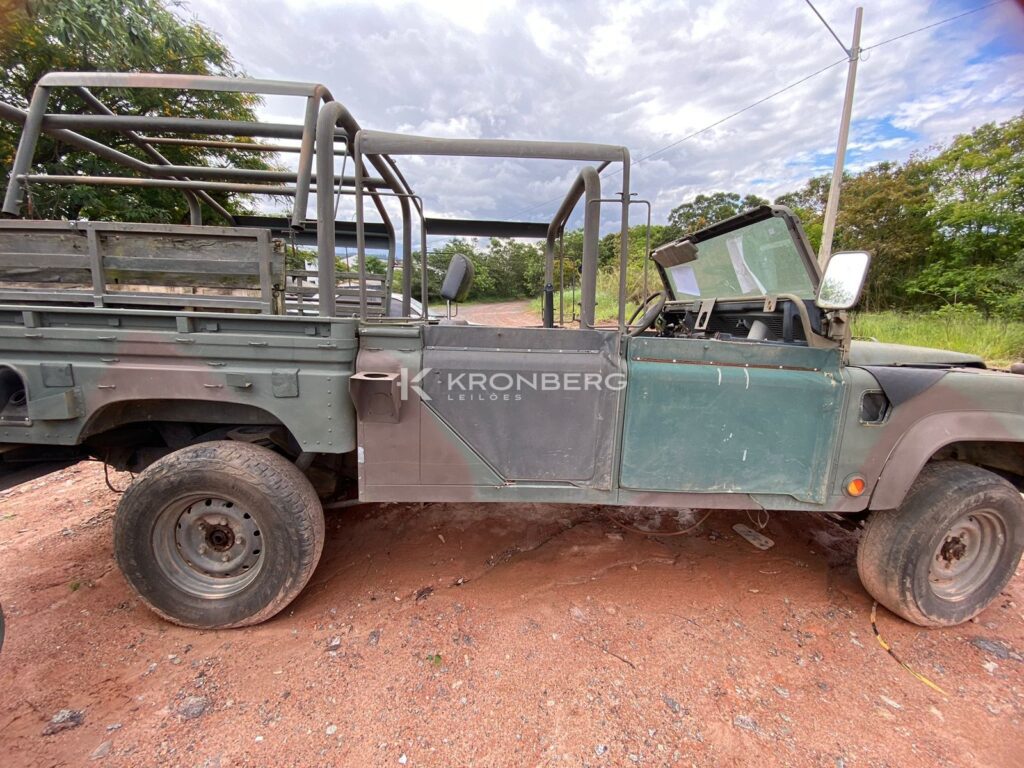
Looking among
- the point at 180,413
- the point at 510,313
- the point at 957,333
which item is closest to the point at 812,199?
the point at 957,333

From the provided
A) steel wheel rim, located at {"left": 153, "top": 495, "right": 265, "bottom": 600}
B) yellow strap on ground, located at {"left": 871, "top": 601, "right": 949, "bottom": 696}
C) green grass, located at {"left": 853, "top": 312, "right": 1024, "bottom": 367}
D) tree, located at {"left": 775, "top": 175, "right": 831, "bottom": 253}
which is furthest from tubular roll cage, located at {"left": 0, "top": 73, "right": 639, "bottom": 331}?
tree, located at {"left": 775, "top": 175, "right": 831, "bottom": 253}

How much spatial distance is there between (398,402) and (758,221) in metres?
2.39

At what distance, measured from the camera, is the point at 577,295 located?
321 cm

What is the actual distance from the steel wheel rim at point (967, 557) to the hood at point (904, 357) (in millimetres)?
902

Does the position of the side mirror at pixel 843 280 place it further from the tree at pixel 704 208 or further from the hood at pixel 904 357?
the tree at pixel 704 208

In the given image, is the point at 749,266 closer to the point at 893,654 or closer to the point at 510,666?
the point at 893,654

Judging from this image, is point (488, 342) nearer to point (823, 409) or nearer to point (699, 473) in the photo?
point (699, 473)

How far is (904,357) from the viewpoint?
287 centimetres

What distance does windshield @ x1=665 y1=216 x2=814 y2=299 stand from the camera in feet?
8.90

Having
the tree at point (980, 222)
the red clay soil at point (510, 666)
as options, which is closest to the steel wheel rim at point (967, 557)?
the red clay soil at point (510, 666)

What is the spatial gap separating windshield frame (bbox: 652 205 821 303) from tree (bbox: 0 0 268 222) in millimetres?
6121

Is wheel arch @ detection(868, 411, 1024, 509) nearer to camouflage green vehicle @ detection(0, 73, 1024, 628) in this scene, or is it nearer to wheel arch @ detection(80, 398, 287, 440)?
camouflage green vehicle @ detection(0, 73, 1024, 628)

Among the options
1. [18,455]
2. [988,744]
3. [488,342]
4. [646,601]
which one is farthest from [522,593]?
[18,455]

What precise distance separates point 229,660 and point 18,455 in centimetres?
165
